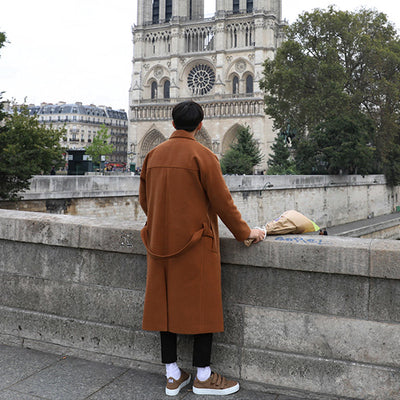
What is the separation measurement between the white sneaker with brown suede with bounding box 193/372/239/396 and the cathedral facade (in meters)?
50.3

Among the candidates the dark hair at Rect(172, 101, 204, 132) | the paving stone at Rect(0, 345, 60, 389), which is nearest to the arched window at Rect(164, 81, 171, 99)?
the paving stone at Rect(0, 345, 60, 389)

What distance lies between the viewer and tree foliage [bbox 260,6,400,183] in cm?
2731

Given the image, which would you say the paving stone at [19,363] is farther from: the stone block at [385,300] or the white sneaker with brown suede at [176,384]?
the stone block at [385,300]

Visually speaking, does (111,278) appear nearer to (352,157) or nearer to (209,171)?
(209,171)

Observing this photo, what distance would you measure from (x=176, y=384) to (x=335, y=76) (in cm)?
2681

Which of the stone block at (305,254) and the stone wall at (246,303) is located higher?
the stone block at (305,254)

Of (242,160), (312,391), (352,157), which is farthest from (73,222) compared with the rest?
(242,160)

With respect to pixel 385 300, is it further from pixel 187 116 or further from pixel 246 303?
pixel 187 116

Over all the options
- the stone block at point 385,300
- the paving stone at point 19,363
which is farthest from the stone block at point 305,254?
the paving stone at point 19,363

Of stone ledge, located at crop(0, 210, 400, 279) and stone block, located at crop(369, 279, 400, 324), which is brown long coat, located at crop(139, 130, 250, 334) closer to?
stone ledge, located at crop(0, 210, 400, 279)

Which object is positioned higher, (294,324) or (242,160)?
(242,160)

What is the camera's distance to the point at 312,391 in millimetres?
2787

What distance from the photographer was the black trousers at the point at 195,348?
9.29 feet

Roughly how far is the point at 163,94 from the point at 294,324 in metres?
59.6
